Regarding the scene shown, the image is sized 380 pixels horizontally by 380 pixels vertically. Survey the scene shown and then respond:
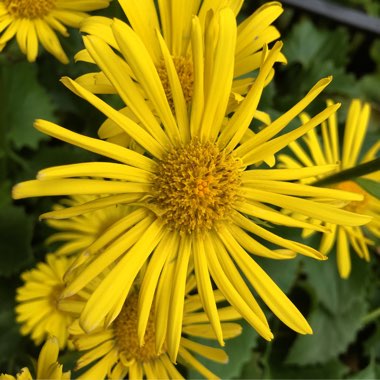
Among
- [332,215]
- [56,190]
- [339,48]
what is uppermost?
[339,48]

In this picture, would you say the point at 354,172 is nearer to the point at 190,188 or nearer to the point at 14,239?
the point at 190,188

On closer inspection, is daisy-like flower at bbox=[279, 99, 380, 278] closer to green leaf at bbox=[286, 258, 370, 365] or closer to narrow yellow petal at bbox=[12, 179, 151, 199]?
green leaf at bbox=[286, 258, 370, 365]

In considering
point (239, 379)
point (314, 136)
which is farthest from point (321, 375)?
point (314, 136)

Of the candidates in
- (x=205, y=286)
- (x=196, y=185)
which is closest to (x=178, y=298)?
(x=205, y=286)

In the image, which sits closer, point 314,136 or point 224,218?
point 224,218

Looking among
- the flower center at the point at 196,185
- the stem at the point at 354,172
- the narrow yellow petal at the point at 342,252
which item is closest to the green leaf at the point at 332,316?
the narrow yellow petal at the point at 342,252

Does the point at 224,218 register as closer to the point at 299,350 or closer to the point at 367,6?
the point at 299,350
